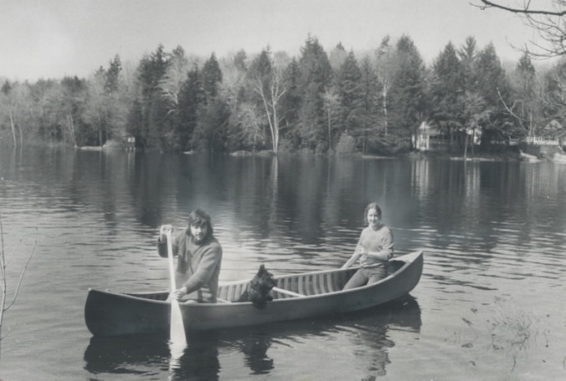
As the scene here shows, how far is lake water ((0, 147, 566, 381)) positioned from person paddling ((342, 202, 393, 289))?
30.6 inches

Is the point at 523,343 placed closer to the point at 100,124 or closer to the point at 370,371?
the point at 370,371

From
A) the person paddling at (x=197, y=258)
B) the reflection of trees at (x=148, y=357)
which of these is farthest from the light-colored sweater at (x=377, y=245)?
the reflection of trees at (x=148, y=357)

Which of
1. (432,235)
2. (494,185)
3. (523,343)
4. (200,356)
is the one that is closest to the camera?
(200,356)

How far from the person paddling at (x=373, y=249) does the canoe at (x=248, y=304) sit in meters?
0.38

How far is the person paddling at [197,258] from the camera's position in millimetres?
11195

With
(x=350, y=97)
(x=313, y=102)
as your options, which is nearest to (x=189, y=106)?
(x=313, y=102)

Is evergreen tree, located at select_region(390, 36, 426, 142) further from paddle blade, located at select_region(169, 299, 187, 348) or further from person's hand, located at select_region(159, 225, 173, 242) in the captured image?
paddle blade, located at select_region(169, 299, 187, 348)

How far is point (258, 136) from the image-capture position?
99.8m

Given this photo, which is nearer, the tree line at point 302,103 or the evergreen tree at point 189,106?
the tree line at point 302,103

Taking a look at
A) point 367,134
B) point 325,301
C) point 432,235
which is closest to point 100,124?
point 367,134

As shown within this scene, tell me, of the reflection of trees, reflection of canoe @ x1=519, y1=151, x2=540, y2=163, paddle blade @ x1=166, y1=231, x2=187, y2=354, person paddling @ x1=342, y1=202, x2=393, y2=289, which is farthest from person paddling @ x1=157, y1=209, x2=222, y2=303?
reflection of canoe @ x1=519, y1=151, x2=540, y2=163

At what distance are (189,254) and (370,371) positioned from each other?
3333mm

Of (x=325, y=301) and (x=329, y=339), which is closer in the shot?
(x=329, y=339)

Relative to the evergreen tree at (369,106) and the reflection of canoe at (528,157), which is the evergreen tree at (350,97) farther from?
the reflection of canoe at (528,157)
